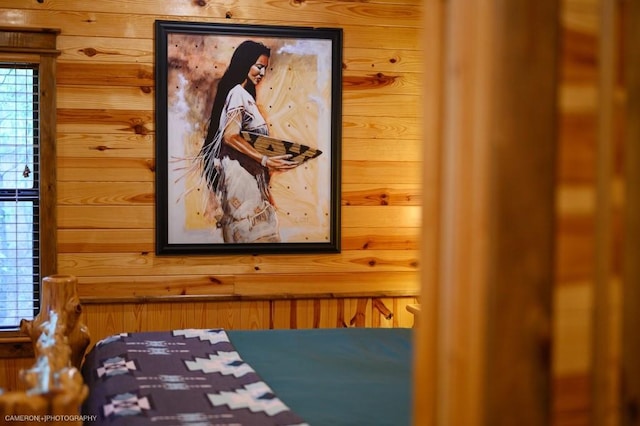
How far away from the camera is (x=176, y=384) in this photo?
2445 mm

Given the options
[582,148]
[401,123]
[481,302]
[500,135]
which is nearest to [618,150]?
[582,148]

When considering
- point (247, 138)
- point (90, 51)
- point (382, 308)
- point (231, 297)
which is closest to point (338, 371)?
point (231, 297)

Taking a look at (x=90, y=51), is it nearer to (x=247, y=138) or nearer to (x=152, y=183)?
(x=152, y=183)

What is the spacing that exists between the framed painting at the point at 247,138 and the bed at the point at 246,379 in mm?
943

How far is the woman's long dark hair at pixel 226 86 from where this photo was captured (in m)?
4.14

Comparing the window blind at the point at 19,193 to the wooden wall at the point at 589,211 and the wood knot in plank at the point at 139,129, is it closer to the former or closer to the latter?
the wood knot in plank at the point at 139,129

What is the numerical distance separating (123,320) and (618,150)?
3358 mm

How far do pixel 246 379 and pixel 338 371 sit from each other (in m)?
0.38

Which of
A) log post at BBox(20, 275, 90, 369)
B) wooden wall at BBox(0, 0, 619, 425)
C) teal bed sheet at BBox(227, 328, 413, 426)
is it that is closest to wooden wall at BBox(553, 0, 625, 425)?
teal bed sheet at BBox(227, 328, 413, 426)

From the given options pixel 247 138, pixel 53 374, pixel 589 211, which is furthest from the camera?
pixel 247 138

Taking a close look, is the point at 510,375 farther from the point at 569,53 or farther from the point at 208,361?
the point at 208,361

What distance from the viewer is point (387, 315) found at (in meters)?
4.41

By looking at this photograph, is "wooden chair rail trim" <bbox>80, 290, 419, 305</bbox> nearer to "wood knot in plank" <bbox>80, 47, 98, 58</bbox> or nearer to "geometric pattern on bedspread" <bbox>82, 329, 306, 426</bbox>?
"geometric pattern on bedspread" <bbox>82, 329, 306, 426</bbox>

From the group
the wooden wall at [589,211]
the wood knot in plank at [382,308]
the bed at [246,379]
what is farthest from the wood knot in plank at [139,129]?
the wooden wall at [589,211]
